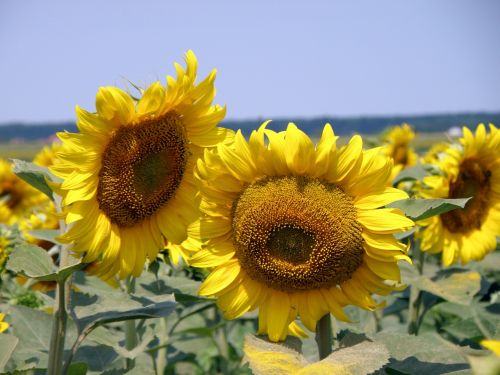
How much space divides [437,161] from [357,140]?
2.00 m

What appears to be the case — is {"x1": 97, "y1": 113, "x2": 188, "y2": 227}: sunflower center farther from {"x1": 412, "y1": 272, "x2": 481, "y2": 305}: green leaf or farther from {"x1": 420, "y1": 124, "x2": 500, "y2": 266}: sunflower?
{"x1": 420, "y1": 124, "x2": 500, "y2": 266}: sunflower

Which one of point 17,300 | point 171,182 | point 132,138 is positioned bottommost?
point 17,300

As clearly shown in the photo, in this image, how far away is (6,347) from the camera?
205cm

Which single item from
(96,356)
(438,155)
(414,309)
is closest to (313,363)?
(96,356)

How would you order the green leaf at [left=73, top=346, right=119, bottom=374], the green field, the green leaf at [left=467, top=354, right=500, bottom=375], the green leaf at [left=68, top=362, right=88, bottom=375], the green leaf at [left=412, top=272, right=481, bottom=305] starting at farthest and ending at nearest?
the green field → the green leaf at [left=412, top=272, right=481, bottom=305] → the green leaf at [left=73, top=346, right=119, bottom=374] → the green leaf at [left=68, top=362, right=88, bottom=375] → the green leaf at [left=467, top=354, right=500, bottom=375]

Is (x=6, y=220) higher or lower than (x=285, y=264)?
lower

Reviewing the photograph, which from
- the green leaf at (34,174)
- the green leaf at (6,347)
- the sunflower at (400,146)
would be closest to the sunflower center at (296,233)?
the green leaf at (34,174)

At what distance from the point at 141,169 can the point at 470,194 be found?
6.30 ft

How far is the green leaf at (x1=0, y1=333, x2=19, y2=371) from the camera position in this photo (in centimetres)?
200

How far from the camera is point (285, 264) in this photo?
6.52 feet

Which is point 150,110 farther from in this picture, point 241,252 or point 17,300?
point 17,300

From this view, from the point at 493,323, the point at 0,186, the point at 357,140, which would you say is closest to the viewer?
the point at 357,140

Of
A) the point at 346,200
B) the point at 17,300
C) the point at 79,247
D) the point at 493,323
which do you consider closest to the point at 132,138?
the point at 79,247

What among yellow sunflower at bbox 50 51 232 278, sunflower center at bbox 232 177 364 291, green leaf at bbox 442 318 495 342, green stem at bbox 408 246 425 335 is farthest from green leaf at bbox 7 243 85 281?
green leaf at bbox 442 318 495 342
